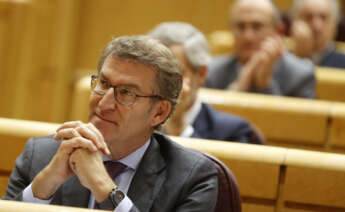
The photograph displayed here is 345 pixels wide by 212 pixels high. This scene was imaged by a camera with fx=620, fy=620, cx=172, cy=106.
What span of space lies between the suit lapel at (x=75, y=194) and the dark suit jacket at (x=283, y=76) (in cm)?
160

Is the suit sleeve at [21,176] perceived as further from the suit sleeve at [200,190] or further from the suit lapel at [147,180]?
the suit sleeve at [200,190]

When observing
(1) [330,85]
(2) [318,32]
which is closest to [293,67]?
(1) [330,85]

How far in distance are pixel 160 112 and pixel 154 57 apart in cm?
14

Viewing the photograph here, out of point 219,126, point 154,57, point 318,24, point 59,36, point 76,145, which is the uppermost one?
point 154,57

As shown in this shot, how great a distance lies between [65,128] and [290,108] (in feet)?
3.47

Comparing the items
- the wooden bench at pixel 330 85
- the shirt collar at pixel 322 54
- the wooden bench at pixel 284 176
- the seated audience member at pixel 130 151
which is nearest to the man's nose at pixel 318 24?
the shirt collar at pixel 322 54

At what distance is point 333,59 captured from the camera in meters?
3.50

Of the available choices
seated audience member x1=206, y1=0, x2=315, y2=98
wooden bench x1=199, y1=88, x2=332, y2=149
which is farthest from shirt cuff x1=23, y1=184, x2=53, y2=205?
seated audience member x1=206, y1=0, x2=315, y2=98

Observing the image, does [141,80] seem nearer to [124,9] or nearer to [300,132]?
[300,132]

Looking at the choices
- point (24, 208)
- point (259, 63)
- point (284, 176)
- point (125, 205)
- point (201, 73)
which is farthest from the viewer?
point (259, 63)

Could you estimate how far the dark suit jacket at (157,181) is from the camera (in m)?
1.35

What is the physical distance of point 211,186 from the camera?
1357 mm

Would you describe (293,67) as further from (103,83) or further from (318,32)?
(103,83)

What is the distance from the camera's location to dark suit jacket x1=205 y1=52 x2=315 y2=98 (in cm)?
283
